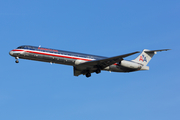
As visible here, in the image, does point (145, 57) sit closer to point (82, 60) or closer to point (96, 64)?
point (96, 64)

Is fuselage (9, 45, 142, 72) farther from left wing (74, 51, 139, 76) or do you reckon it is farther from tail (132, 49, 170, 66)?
tail (132, 49, 170, 66)

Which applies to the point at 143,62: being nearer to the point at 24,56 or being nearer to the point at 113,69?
the point at 113,69

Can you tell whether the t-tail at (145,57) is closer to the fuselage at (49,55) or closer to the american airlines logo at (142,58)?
the american airlines logo at (142,58)

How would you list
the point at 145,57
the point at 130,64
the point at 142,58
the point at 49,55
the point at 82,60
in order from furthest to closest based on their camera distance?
the point at 145,57 → the point at 142,58 → the point at 130,64 → the point at 82,60 → the point at 49,55

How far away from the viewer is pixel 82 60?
38.1 meters

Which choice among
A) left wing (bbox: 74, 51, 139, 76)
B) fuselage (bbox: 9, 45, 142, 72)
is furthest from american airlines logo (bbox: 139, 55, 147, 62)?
fuselage (bbox: 9, 45, 142, 72)

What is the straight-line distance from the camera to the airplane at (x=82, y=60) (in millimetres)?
35969

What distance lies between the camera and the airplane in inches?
1416

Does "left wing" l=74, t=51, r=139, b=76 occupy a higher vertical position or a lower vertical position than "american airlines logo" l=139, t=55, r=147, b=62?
lower

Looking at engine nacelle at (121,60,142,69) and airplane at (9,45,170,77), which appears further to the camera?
engine nacelle at (121,60,142,69)

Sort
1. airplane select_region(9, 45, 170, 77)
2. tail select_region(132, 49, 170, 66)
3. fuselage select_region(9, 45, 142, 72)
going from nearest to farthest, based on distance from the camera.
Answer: fuselage select_region(9, 45, 142, 72), airplane select_region(9, 45, 170, 77), tail select_region(132, 49, 170, 66)

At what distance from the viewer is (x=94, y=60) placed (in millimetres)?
37812

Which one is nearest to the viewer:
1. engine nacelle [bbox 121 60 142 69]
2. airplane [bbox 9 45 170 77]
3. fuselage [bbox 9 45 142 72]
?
fuselage [bbox 9 45 142 72]

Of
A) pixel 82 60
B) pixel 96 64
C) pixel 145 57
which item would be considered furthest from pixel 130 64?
pixel 82 60
